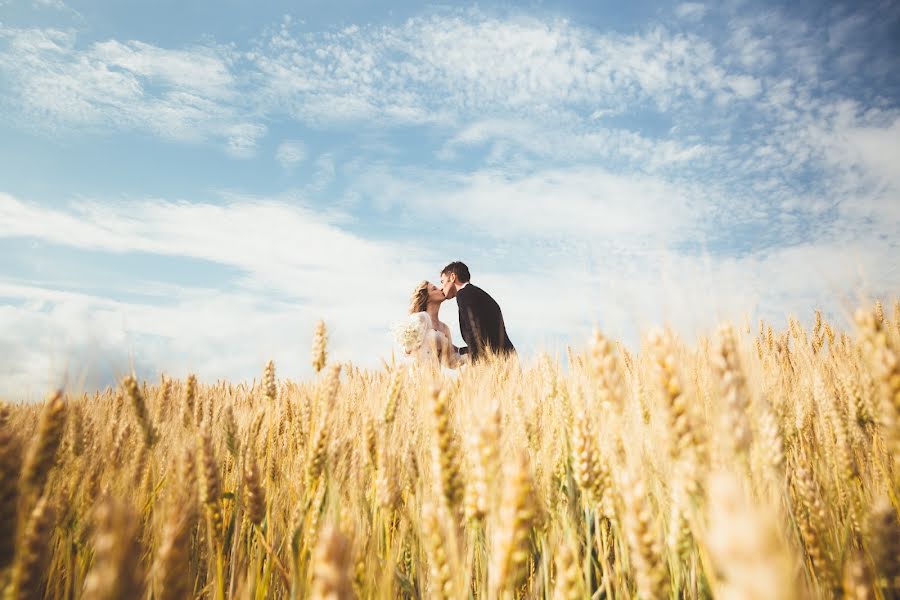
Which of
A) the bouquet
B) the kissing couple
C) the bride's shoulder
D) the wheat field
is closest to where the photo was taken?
the wheat field

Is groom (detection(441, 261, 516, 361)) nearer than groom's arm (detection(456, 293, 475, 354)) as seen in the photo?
Yes

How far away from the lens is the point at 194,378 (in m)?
3.01

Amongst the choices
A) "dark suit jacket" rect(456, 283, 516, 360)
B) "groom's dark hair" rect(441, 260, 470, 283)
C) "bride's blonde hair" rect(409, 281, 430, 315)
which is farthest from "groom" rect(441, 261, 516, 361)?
"bride's blonde hair" rect(409, 281, 430, 315)

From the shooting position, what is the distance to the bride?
976 centimetres

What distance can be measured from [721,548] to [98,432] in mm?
3231

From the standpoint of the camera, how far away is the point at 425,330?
10.2 metres

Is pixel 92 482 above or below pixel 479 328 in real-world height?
below

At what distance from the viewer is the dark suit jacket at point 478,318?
11031 millimetres

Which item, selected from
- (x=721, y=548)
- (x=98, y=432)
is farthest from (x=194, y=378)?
(x=721, y=548)

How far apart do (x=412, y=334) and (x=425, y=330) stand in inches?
16.0

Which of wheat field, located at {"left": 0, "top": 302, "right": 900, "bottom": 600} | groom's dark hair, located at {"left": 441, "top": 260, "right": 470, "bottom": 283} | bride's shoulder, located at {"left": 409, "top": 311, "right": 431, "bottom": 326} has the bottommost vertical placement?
wheat field, located at {"left": 0, "top": 302, "right": 900, "bottom": 600}

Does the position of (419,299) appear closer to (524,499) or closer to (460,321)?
(460,321)

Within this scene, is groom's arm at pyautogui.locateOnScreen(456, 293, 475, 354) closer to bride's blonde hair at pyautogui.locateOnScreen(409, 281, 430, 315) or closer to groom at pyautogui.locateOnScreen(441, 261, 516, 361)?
groom at pyautogui.locateOnScreen(441, 261, 516, 361)

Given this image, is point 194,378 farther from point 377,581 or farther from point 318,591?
point 318,591
